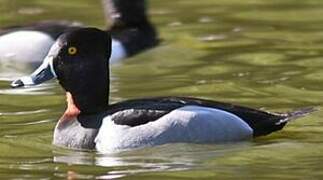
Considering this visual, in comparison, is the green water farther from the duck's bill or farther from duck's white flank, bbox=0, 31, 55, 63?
duck's white flank, bbox=0, 31, 55, 63

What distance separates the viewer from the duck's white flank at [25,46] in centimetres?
1402

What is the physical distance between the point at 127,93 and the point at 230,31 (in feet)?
10.3

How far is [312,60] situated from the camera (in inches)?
526

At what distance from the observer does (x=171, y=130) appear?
9.66 meters

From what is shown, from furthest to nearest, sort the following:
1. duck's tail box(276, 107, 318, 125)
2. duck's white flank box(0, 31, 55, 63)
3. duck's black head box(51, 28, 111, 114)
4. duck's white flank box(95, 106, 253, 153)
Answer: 1. duck's white flank box(0, 31, 55, 63)
2. duck's black head box(51, 28, 111, 114)
3. duck's tail box(276, 107, 318, 125)
4. duck's white flank box(95, 106, 253, 153)

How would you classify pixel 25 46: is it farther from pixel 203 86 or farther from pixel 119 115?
pixel 119 115

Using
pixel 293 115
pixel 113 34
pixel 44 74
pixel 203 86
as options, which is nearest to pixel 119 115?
pixel 44 74

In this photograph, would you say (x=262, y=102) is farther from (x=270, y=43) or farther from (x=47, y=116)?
(x=270, y=43)

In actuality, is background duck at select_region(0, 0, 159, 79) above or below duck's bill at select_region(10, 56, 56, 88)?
below

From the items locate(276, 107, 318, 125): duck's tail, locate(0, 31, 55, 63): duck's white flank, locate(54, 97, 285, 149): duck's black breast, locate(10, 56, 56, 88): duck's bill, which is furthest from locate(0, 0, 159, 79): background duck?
locate(276, 107, 318, 125): duck's tail

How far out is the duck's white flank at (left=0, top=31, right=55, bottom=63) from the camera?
46.0 feet

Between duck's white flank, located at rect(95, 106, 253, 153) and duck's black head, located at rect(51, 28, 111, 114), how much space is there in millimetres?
391

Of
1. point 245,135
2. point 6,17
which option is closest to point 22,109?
point 245,135

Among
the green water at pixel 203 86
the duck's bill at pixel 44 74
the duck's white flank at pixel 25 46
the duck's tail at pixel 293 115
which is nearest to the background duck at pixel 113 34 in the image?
the duck's white flank at pixel 25 46
